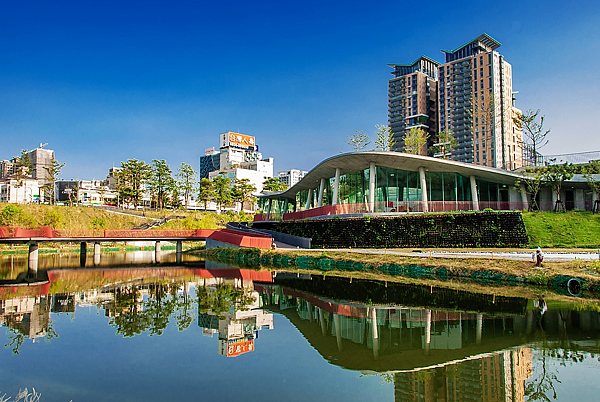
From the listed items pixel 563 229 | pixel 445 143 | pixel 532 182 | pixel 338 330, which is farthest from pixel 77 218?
pixel 563 229

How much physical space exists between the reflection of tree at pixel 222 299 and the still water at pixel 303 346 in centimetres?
12

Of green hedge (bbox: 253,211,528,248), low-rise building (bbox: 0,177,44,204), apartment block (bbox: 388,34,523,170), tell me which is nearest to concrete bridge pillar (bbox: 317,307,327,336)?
green hedge (bbox: 253,211,528,248)

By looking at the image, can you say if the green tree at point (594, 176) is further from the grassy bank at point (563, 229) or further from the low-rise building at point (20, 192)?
the low-rise building at point (20, 192)

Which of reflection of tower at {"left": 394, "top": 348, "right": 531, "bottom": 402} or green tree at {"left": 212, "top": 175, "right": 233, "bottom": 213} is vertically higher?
green tree at {"left": 212, "top": 175, "right": 233, "bottom": 213}

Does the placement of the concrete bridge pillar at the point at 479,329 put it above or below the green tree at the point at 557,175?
below

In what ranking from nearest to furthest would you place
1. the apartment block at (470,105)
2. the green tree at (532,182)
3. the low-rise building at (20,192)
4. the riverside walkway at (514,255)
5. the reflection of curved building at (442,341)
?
1. the reflection of curved building at (442,341)
2. the riverside walkway at (514,255)
3. the green tree at (532,182)
4. the low-rise building at (20,192)
5. the apartment block at (470,105)

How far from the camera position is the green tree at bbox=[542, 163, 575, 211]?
3256cm

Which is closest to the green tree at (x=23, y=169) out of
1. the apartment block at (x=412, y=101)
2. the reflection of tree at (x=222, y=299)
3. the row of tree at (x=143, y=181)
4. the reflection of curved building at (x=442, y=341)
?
the row of tree at (x=143, y=181)

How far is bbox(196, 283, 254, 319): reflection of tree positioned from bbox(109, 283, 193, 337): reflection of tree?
62cm

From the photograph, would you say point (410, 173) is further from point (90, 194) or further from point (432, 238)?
point (90, 194)

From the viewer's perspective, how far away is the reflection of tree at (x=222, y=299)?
51.4ft

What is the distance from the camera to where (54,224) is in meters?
55.5

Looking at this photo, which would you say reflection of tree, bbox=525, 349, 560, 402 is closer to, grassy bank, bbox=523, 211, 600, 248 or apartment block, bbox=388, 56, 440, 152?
grassy bank, bbox=523, 211, 600, 248

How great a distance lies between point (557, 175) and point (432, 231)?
40.0 ft
